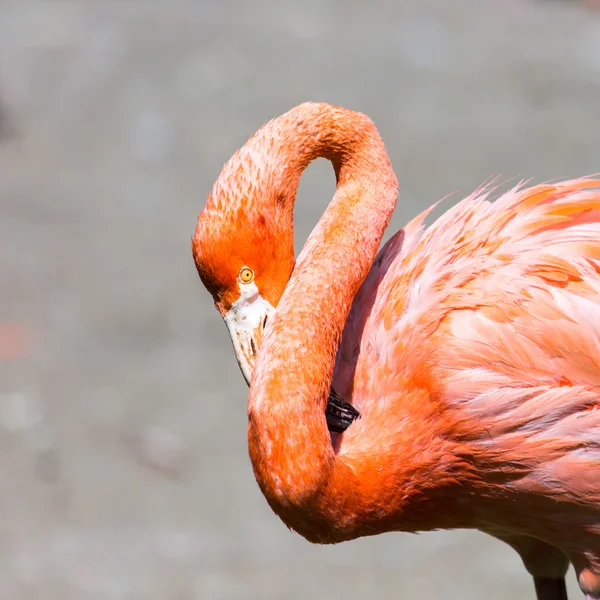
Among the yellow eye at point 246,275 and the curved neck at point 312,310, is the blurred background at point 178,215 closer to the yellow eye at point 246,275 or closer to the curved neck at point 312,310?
the curved neck at point 312,310

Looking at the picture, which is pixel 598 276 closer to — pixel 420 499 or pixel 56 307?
pixel 420 499

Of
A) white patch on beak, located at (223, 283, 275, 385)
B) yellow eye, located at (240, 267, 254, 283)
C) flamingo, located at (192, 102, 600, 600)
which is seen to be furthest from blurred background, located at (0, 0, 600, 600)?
yellow eye, located at (240, 267, 254, 283)

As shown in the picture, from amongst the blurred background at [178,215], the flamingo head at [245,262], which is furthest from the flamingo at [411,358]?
the blurred background at [178,215]

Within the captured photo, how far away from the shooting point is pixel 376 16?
955 cm

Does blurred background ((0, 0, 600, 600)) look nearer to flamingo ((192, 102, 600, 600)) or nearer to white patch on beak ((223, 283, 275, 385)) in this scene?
flamingo ((192, 102, 600, 600))

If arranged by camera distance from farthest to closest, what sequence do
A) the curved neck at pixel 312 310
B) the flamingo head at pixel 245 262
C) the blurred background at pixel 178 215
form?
1. the blurred background at pixel 178 215
2. the flamingo head at pixel 245 262
3. the curved neck at pixel 312 310

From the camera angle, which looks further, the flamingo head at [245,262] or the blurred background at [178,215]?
the blurred background at [178,215]

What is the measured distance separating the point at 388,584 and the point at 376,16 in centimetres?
618

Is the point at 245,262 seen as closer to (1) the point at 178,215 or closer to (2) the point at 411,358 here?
(2) the point at 411,358

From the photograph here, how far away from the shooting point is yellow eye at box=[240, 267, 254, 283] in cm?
281

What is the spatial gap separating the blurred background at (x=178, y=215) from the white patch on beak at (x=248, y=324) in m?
2.23

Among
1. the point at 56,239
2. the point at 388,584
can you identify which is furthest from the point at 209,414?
the point at 56,239

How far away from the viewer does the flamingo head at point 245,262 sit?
2768mm

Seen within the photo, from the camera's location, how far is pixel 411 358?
290cm
